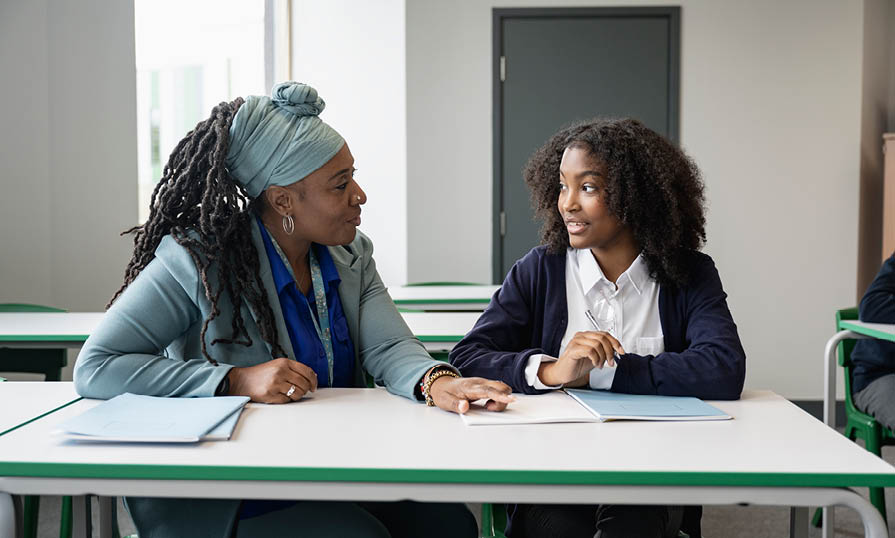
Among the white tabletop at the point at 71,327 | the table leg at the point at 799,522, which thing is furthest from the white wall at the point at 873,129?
the table leg at the point at 799,522

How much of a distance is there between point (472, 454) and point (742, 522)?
243 centimetres

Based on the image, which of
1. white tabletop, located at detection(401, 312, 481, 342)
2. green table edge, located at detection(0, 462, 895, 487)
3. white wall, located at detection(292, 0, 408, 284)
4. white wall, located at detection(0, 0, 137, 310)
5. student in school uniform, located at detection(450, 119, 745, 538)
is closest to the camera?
green table edge, located at detection(0, 462, 895, 487)

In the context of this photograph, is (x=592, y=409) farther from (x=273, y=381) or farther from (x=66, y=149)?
(x=66, y=149)

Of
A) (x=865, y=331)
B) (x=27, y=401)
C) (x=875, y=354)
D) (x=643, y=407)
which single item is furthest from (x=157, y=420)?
Answer: (x=875, y=354)

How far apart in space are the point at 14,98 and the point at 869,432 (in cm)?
372

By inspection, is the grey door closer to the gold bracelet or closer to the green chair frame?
the green chair frame

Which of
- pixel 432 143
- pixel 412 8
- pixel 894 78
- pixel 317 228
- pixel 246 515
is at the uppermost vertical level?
pixel 412 8

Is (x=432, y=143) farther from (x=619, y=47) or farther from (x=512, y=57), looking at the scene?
(x=619, y=47)

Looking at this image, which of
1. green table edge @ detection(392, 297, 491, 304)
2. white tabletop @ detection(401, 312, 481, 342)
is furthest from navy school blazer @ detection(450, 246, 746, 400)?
green table edge @ detection(392, 297, 491, 304)

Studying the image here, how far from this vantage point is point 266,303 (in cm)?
177

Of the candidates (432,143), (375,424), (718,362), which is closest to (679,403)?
(718,362)

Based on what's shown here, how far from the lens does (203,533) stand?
145cm

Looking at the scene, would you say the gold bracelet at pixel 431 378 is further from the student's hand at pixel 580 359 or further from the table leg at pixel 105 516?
the table leg at pixel 105 516

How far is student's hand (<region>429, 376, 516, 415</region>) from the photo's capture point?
60.1 inches
